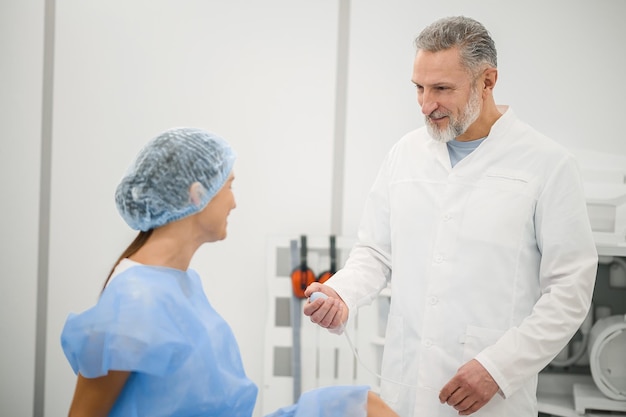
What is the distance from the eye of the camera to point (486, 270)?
161cm

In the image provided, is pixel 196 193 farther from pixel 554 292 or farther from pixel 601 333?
pixel 601 333

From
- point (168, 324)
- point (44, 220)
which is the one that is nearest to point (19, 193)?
point (44, 220)

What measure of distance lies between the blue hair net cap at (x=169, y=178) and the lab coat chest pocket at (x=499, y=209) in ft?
2.18

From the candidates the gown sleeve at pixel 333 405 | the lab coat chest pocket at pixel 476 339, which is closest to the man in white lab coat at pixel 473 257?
the lab coat chest pocket at pixel 476 339

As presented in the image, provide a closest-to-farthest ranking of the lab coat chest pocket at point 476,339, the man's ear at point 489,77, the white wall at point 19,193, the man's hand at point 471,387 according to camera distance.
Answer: the man's hand at point 471,387
the lab coat chest pocket at point 476,339
the man's ear at point 489,77
the white wall at point 19,193

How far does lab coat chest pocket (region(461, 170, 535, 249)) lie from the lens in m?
1.60

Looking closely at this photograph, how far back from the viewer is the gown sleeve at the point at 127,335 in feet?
3.89

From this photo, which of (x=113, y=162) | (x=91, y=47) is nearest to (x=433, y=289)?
(x=113, y=162)

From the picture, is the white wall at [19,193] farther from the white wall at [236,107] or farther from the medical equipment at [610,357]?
the medical equipment at [610,357]

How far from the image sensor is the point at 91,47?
2709mm

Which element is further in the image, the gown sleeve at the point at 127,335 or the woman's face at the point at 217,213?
the woman's face at the point at 217,213

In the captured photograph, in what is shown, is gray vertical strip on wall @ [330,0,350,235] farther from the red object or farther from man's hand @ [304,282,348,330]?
man's hand @ [304,282,348,330]

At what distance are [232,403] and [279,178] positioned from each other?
1515mm

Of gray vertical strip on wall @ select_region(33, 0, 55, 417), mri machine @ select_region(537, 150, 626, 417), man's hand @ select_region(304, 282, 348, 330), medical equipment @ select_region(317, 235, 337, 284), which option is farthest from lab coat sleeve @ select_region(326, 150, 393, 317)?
gray vertical strip on wall @ select_region(33, 0, 55, 417)
